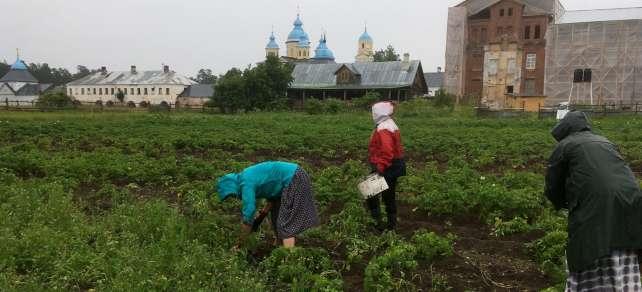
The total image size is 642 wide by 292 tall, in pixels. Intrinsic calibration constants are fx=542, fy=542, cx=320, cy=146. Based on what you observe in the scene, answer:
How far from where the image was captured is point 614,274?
388 centimetres

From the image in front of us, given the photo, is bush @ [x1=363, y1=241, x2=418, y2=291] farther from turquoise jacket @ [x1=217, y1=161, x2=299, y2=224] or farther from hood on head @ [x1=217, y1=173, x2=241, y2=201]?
hood on head @ [x1=217, y1=173, x2=241, y2=201]

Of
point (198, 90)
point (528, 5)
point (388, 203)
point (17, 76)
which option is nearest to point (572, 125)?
point (388, 203)

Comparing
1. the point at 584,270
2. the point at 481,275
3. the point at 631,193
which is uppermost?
the point at 631,193

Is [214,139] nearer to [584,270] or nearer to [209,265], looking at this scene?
[209,265]

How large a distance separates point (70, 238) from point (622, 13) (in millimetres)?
46186

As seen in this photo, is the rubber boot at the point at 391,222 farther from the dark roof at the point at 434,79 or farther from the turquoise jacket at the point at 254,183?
the dark roof at the point at 434,79

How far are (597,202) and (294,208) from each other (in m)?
2.95

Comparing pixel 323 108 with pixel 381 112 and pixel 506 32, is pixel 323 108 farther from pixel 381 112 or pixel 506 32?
pixel 381 112

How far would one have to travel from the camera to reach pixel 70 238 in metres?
5.69

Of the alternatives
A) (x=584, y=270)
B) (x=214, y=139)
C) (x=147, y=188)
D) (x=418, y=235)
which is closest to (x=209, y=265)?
(x=418, y=235)

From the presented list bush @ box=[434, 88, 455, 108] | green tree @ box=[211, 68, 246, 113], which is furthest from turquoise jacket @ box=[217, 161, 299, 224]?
green tree @ box=[211, 68, 246, 113]

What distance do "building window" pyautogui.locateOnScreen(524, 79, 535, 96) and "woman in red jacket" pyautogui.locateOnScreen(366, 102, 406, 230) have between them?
41347mm

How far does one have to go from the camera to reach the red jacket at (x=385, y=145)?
6.64 m

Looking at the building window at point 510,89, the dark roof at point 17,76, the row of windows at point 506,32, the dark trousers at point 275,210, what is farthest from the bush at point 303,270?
the dark roof at point 17,76
